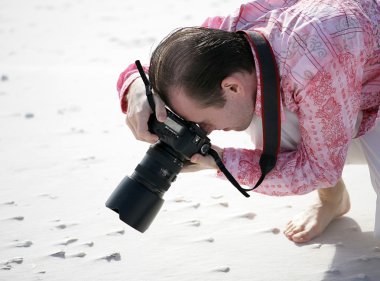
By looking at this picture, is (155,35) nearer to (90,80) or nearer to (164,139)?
(90,80)

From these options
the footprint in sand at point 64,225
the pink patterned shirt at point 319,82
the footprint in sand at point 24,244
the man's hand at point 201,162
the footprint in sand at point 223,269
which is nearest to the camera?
the pink patterned shirt at point 319,82

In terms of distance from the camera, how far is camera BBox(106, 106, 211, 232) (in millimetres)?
1730

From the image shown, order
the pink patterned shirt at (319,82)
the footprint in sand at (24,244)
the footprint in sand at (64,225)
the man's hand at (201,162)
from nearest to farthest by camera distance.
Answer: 1. the pink patterned shirt at (319,82)
2. the man's hand at (201,162)
3. the footprint in sand at (24,244)
4. the footprint in sand at (64,225)

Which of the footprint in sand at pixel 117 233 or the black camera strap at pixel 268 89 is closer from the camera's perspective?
the black camera strap at pixel 268 89

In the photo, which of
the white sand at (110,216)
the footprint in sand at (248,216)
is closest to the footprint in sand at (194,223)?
the white sand at (110,216)

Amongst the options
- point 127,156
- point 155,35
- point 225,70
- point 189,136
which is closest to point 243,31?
point 225,70

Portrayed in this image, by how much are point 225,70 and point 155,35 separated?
9.06 feet

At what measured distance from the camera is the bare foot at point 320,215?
82.1 inches

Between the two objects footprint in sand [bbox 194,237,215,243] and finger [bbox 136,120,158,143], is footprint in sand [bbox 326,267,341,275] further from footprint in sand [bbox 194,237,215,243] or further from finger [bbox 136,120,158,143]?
finger [bbox 136,120,158,143]

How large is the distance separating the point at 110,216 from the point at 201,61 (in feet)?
2.58

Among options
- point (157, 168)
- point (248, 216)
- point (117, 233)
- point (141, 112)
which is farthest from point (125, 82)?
point (248, 216)

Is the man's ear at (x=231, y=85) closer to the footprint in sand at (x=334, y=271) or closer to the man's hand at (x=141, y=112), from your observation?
the man's hand at (x=141, y=112)

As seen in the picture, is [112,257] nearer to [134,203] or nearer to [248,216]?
[134,203]

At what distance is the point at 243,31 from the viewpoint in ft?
5.81
